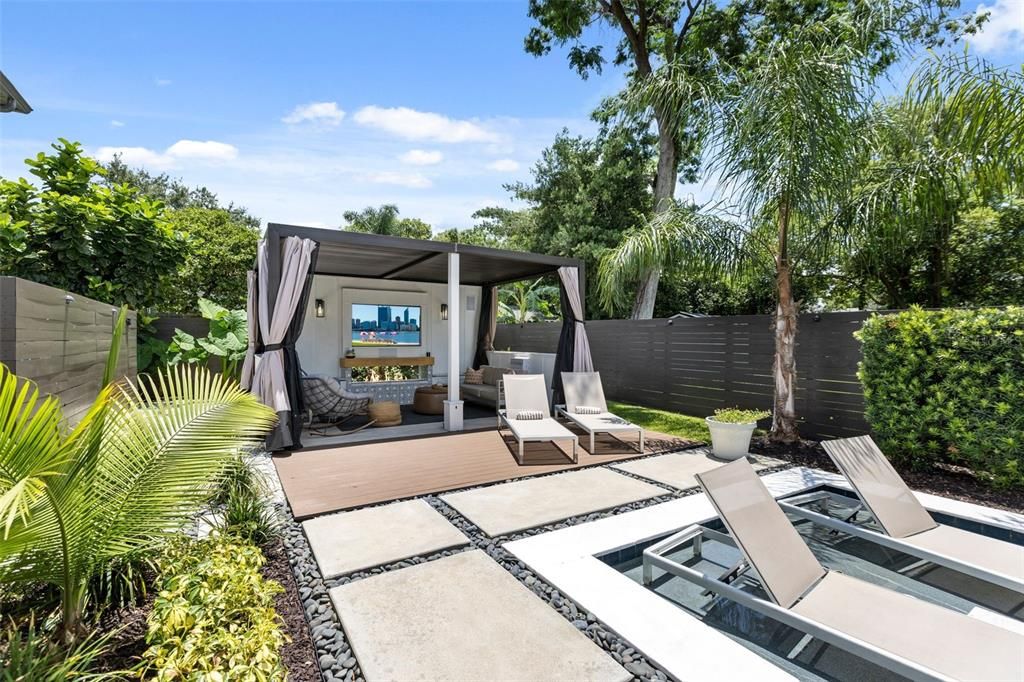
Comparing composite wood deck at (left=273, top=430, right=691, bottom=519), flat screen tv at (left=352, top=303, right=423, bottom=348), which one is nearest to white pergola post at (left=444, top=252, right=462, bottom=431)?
composite wood deck at (left=273, top=430, right=691, bottom=519)

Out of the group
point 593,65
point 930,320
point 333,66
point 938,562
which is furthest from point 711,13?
point 938,562

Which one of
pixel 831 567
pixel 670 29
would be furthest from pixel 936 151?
pixel 670 29

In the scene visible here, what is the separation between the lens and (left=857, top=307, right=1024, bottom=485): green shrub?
5012mm

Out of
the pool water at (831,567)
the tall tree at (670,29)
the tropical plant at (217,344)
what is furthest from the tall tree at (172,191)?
the pool water at (831,567)

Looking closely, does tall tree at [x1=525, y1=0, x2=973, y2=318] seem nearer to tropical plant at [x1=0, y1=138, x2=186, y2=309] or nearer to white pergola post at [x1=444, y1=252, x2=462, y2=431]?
white pergola post at [x1=444, y1=252, x2=462, y2=431]

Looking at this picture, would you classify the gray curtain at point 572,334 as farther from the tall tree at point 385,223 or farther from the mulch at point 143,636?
the tall tree at point 385,223

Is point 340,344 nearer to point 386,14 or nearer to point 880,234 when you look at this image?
point 386,14

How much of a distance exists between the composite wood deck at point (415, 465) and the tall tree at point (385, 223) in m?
20.0

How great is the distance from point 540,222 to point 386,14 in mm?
9383

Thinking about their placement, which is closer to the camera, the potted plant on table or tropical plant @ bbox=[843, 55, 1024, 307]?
tropical plant @ bbox=[843, 55, 1024, 307]

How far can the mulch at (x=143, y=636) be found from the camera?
90.4 inches

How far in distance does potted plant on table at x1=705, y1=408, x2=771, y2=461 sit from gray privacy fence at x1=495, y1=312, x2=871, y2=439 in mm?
1508

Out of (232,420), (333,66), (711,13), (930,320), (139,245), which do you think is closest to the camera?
(232,420)

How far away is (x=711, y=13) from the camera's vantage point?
44.7ft
